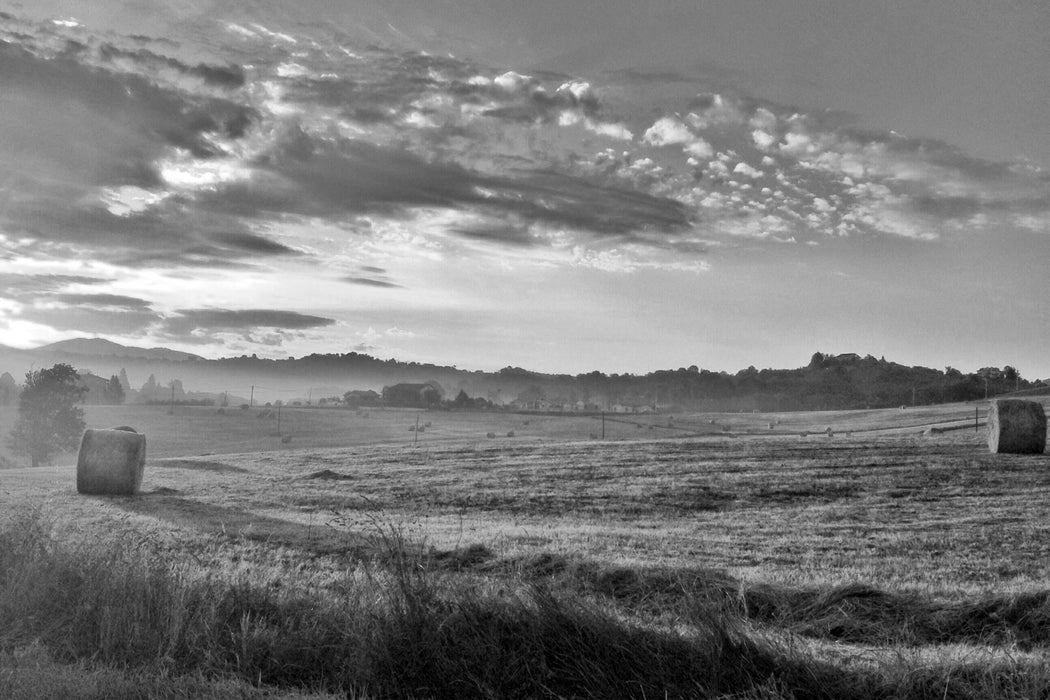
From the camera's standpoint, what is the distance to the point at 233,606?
878 centimetres

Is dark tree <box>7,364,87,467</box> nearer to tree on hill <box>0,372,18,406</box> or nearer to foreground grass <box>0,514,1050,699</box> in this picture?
tree on hill <box>0,372,18,406</box>

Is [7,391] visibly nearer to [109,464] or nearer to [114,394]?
[114,394]

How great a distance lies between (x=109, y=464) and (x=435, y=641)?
25.2m

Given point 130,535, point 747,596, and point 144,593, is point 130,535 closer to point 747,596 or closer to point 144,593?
point 144,593

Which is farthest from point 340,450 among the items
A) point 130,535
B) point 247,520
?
point 130,535

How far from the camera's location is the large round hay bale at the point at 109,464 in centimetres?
2895

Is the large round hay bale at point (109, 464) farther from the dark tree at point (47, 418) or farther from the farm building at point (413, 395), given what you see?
the farm building at point (413, 395)

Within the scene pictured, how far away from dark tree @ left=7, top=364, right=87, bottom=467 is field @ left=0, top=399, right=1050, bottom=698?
41603 millimetres

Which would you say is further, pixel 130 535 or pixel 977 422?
pixel 977 422

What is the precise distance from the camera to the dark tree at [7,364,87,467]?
2763 inches

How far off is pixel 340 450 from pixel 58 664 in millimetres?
43982

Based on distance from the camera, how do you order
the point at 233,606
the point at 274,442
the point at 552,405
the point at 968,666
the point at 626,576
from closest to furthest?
the point at 968,666 < the point at 233,606 < the point at 626,576 < the point at 274,442 < the point at 552,405

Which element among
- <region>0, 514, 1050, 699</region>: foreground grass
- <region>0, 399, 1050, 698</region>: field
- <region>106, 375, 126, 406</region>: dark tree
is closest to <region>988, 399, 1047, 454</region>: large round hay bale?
<region>0, 399, 1050, 698</region>: field

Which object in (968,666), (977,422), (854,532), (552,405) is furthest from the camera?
(552,405)
